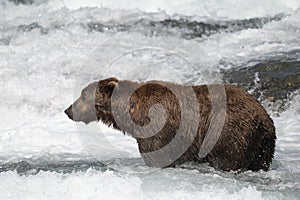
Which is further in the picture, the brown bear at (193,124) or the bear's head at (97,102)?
the bear's head at (97,102)

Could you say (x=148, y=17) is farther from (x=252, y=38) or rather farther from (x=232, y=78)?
(x=232, y=78)

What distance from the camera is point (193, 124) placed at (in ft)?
20.2

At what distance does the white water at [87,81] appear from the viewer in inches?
219

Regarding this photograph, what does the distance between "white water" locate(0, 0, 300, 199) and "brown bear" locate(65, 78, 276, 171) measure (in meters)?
Result: 0.16

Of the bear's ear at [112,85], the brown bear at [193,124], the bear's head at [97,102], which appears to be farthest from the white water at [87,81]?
the bear's ear at [112,85]

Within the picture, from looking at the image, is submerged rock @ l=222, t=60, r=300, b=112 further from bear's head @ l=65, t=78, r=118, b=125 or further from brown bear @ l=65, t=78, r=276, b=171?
bear's head @ l=65, t=78, r=118, b=125

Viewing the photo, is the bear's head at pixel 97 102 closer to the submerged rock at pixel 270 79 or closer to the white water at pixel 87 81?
the white water at pixel 87 81

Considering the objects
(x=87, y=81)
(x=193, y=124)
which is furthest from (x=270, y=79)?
(x=193, y=124)

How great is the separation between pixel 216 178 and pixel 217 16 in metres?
8.51

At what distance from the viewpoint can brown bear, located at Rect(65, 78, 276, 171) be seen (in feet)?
19.7

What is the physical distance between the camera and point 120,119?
6520mm

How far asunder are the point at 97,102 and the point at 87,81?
368cm

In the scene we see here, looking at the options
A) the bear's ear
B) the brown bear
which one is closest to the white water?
the brown bear

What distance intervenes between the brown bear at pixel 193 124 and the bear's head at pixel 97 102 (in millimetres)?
58
